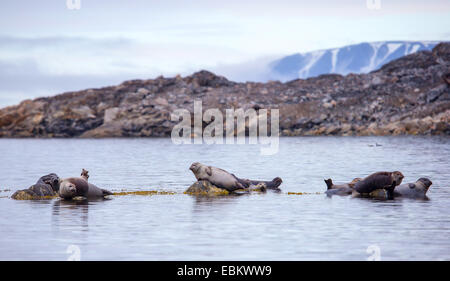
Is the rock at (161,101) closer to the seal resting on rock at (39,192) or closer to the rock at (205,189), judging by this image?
the rock at (205,189)

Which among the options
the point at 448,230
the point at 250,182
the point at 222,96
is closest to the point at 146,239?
the point at 448,230

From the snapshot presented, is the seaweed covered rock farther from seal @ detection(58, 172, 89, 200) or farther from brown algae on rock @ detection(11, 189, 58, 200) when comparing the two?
brown algae on rock @ detection(11, 189, 58, 200)

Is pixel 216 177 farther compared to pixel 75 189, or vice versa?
pixel 216 177

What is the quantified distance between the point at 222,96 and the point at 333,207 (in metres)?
98.7

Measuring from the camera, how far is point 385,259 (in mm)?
14531

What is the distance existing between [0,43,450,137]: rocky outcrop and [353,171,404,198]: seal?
217ft

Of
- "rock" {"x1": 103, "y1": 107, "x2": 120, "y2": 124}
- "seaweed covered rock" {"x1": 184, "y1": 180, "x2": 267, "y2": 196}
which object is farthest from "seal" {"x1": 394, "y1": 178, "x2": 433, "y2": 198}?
"rock" {"x1": 103, "y1": 107, "x2": 120, "y2": 124}

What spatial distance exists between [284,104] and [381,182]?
3531 inches

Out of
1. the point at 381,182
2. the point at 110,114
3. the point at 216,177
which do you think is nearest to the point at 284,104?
the point at 110,114

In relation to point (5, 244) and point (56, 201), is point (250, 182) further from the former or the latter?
point (5, 244)

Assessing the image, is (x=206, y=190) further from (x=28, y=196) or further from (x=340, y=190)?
(x=28, y=196)

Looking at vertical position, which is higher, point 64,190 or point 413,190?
point 64,190

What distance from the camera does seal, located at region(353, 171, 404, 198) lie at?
25328 mm

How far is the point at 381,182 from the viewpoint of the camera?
2545cm
